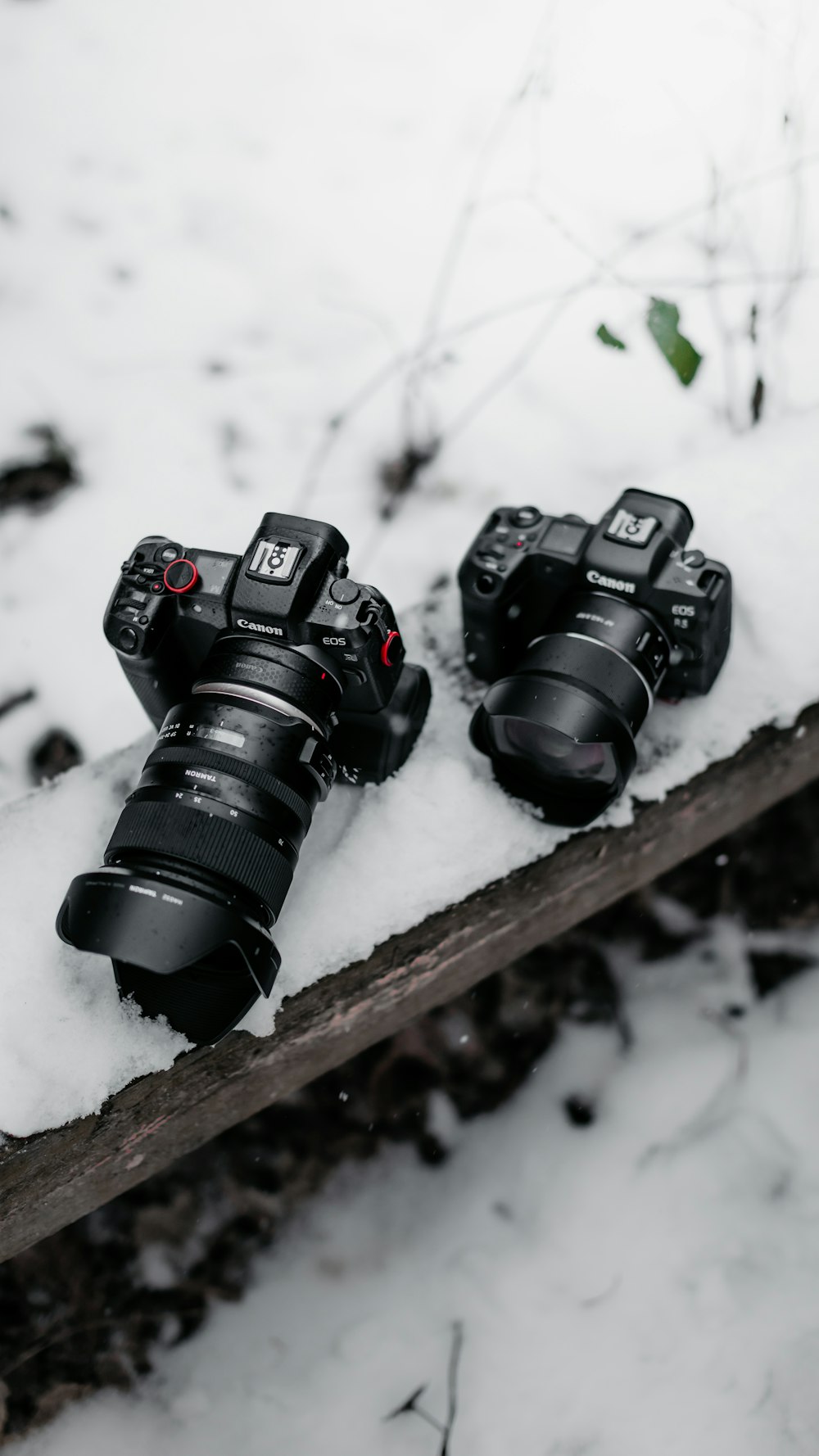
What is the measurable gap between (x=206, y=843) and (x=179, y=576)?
34 cm

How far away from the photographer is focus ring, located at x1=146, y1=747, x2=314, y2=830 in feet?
3.89

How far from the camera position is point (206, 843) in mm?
1134

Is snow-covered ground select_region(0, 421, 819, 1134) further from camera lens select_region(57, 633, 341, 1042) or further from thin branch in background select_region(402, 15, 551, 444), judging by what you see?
thin branch in background select_region(402, 15, 551, 444)

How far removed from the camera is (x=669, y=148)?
2.21 m

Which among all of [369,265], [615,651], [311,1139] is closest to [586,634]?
[615,651]

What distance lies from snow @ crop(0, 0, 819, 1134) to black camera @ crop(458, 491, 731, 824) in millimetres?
98

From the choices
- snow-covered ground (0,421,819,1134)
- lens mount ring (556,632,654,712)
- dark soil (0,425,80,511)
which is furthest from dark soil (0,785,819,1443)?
dark soil (0,425,80,511)

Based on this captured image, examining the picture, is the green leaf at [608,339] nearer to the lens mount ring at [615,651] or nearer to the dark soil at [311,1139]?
the lens mount ring at [615,651]

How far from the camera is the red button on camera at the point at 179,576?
4.15 feet

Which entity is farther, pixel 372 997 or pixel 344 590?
pixel 372 997

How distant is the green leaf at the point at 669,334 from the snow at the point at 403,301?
22 cm

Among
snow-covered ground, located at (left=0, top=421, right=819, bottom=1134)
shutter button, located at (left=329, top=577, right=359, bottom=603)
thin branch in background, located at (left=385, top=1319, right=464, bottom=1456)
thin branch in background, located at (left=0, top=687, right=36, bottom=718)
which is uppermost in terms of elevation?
shutter button, located at (left=329, top=577, right=359, bottom=603)

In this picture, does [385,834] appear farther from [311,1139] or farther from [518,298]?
[518,298]

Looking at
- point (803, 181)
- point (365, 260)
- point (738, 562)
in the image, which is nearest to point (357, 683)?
point (738, 562)
